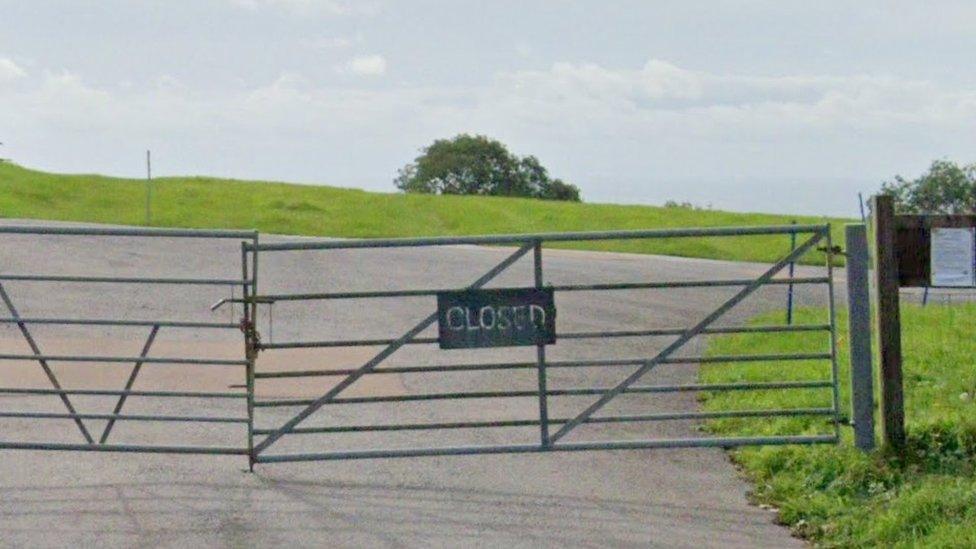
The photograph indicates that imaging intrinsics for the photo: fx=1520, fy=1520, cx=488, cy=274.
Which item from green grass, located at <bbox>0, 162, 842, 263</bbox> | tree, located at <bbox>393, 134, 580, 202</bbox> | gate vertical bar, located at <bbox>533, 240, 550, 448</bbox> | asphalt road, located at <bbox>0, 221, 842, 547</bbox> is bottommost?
asphalt road, located at <bbox>0, 221, 842, 547</bbox>

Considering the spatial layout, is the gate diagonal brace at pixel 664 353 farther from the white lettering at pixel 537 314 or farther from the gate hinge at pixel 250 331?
the gate hinge at pixel 250 331

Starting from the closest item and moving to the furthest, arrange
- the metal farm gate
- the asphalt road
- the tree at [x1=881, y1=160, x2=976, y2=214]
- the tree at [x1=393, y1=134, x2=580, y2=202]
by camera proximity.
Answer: the asphalt road → the metal farm gate → the tree at [x1=881, y1=160, x2=976, y2=214] → the tree at [x1=393, y1=134, x2=580, y2=202]

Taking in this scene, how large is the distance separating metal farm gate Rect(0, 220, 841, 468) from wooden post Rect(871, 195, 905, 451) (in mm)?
338

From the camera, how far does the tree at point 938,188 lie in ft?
178

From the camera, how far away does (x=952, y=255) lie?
34.7 ft

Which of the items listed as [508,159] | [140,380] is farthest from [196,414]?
[508,159]

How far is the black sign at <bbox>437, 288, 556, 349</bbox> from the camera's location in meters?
10.5

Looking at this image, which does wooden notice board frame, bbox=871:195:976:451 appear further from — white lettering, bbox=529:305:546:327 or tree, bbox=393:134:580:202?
tree, bbox=393:134:580:202

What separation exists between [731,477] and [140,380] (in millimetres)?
6989

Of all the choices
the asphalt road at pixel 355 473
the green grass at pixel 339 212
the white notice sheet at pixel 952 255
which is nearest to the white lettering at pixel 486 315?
the asphalt road at pixel 355 473

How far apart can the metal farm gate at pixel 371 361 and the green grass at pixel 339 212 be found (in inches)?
502

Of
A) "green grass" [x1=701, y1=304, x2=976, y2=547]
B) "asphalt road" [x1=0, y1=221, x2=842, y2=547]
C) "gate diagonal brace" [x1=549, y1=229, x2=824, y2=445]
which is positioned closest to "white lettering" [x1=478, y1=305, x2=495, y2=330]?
"gate diagonal brace" [x1=549, y1=229, x2=824, y2=445]

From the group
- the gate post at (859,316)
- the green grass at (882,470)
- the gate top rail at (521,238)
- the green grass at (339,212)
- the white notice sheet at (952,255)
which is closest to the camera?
the green grass at (882,470)

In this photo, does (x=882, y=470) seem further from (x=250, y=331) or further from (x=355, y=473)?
(x=250, y=331)
